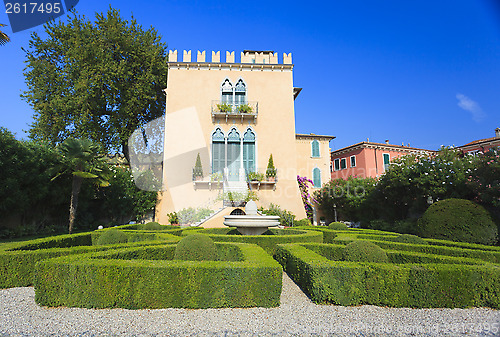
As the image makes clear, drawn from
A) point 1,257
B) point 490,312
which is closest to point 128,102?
point 1,257

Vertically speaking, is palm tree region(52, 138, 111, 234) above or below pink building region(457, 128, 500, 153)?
below

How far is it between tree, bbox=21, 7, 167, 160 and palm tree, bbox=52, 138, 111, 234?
5.42 metres

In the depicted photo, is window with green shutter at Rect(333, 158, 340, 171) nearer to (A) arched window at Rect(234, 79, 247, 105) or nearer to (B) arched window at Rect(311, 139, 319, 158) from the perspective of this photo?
(B) arched window at Rect(311, 139, 319, 158)

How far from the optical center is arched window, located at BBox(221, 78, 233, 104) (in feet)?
69.3

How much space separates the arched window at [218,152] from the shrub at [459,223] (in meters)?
13.2

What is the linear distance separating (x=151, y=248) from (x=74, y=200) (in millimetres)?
10905

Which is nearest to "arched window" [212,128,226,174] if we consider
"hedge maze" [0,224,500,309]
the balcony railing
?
the balcony railing

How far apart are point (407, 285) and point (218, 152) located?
16.7 metres

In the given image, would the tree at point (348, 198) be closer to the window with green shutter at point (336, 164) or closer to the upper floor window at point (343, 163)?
the upper floor window at point (343, 163)

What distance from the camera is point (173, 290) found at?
4.82 metres

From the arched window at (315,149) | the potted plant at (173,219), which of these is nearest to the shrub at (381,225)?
the arched window at (315,149)

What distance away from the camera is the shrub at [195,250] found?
6.39 m

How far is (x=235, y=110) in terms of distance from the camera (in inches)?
816

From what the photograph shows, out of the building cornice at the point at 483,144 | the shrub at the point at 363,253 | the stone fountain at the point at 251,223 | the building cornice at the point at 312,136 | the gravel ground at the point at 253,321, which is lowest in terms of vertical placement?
the gravel ground at the point at 253,321
